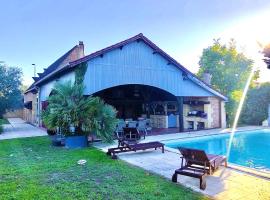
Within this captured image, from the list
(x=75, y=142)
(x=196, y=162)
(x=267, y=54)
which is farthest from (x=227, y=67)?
(x=267, y=54)

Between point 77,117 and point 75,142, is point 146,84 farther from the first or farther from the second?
point 75,142

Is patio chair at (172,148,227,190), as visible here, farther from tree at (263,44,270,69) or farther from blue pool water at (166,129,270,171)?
blue pool water at (166,129,270,171)

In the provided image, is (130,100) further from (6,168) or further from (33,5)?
(6,168)

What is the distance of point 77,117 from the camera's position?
1265cm

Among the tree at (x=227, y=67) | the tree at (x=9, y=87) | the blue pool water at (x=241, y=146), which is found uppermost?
the tree at (x=227, y=67)

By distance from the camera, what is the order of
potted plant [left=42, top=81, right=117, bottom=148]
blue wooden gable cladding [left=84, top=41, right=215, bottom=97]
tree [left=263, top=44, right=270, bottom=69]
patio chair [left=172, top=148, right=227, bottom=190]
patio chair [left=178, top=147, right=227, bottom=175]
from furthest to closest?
1. blue wooden gable cladding [left=84, top=41, right=215, bottom=97]
2. potted plant [left=42, top=81, right=117, bottom=148]
3. patio chair [left=178, top=147, right=227, bottom=175]
4. patio chair [left=172, top=148, right=227, bottom=190]
5. tree [left=263, top=44, right=270, bottom=69]

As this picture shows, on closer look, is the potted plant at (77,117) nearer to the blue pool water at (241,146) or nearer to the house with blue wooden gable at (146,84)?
the house with blue wooden gable at (146,84)

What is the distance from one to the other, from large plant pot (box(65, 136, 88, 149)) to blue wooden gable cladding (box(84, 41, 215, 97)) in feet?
9.88

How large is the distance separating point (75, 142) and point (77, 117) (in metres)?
1.35

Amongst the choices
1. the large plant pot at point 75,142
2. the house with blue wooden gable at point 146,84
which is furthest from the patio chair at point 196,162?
the house with blue wooden gable at point 146,84

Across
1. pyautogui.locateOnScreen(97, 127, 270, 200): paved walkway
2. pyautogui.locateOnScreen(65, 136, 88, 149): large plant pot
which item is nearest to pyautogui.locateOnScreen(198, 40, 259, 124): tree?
pyautogui.locateOnScreen(65, 136, 88, 149): large plant pot

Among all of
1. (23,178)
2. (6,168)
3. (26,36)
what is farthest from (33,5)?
(23,178)

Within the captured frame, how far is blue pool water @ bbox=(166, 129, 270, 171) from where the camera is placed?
11625 mm

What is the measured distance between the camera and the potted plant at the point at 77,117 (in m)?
12.6
